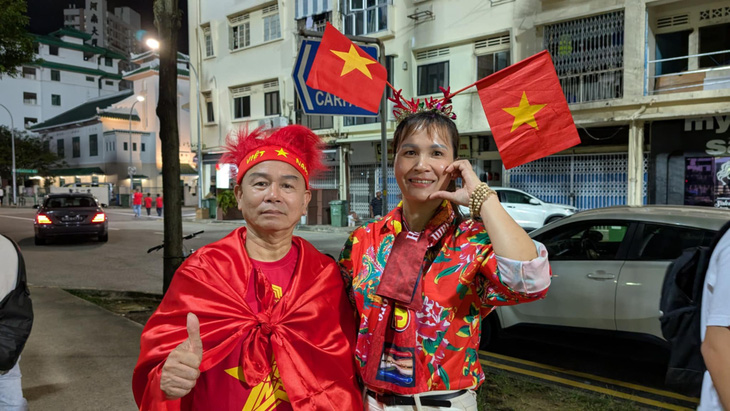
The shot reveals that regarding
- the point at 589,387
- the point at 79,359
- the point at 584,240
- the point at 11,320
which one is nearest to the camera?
the point at 11,320

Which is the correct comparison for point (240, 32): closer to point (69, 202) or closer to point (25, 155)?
point (69, 202)

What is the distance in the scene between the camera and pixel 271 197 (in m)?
1.99

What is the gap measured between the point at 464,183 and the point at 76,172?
52800 millimetres

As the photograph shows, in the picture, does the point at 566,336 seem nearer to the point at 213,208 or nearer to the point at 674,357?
the point at 674,357

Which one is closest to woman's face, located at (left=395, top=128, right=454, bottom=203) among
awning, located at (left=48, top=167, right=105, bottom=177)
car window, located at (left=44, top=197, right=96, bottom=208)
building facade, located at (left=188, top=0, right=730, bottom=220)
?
building facade, located at (left=188, top=0, right=730, bottom=220)

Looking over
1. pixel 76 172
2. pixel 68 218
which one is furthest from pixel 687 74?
pixel 76 172

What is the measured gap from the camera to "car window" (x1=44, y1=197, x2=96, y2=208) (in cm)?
1519

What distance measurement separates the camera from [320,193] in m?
22.2

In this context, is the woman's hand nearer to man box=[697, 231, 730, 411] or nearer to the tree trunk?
man box=[697, 231, 730, 411]

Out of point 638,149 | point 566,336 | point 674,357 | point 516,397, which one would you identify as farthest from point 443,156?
point 638,149

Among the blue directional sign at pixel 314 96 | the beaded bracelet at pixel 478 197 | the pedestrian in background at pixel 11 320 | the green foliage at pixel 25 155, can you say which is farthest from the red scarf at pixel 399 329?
the green foliage at pixel 25 155

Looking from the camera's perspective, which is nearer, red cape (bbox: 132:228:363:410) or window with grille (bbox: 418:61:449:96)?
red cape (bbox: 132:228:363:410)

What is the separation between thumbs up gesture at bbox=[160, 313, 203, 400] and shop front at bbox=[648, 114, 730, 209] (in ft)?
51.0

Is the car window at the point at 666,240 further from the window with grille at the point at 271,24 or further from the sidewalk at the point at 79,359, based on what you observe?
the window with grille at the point at 271,24
